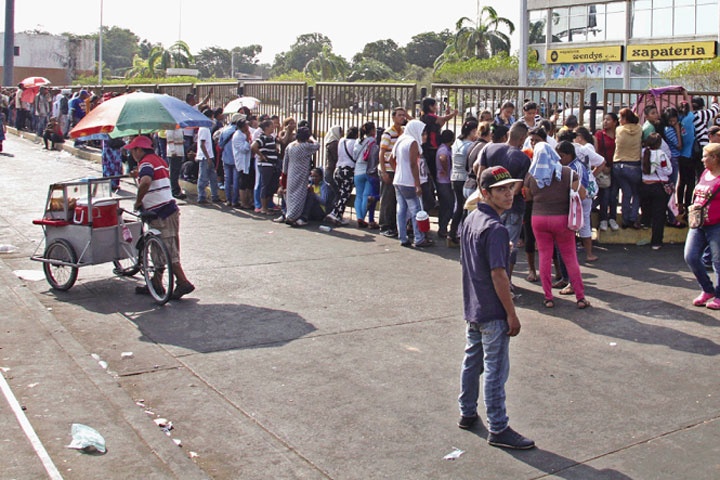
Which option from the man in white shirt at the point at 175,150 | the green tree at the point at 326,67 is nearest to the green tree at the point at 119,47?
the green tree at the point at 326,67

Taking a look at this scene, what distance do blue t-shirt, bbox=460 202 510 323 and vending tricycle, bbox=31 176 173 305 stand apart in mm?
4411

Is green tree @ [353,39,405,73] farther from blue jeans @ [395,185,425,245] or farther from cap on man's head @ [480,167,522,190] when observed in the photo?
cap on man's head @ [480,167,522,190]

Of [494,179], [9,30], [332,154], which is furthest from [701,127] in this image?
[9,30]

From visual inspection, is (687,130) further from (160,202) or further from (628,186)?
(160,202)

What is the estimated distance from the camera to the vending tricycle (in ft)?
30.1

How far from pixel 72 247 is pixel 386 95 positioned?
7135mm

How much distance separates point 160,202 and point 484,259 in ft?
15.3

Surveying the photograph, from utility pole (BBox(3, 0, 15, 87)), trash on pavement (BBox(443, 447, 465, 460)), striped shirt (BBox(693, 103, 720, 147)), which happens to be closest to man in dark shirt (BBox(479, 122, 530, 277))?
trash on pavement (BBox(443, 447, 465, 460))

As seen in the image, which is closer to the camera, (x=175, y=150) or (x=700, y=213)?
(x=700, y=213)

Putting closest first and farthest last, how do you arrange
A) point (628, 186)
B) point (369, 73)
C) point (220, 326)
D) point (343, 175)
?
point (220, 326)
point (628, 186)
point (343, 175)
point (369, 73)

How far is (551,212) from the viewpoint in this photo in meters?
8.88

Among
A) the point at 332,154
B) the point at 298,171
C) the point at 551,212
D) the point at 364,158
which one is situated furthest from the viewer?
the point at 332,154

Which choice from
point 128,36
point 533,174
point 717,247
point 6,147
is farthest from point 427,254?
point 128,36

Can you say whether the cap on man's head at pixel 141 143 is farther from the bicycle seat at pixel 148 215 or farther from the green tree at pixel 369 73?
the green tree at pixel 369 73
